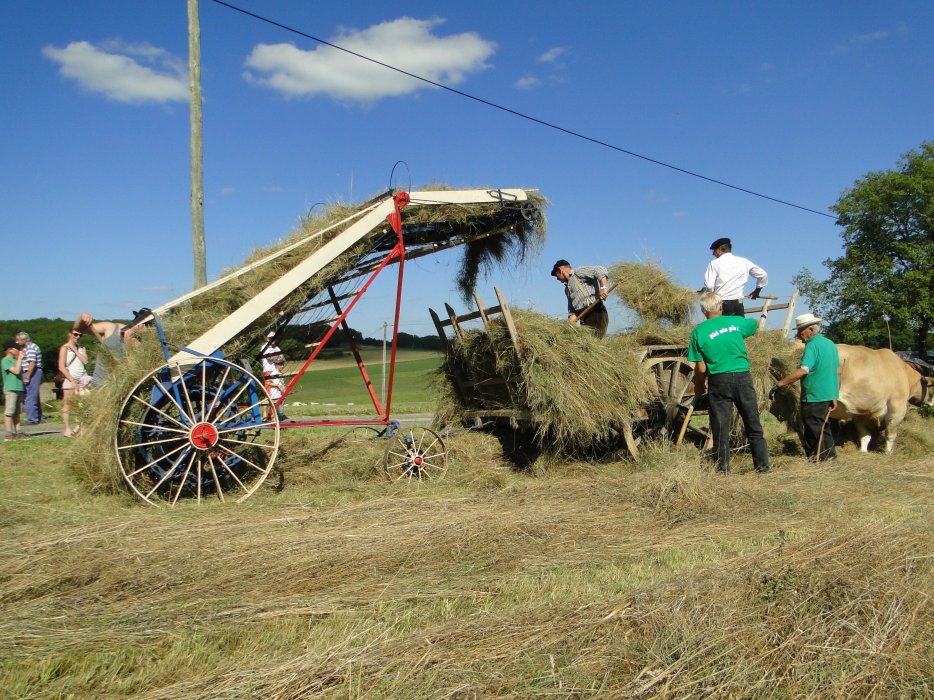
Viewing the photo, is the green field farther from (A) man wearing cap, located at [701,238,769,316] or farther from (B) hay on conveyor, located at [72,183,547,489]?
(A) man wearing cap, located at [701,238,769,316]

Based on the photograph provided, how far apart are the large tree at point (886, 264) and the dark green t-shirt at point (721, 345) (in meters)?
29.1

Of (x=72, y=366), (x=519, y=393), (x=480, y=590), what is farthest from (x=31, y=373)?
(x=480, y=590)

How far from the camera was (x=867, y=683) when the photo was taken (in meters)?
2.34

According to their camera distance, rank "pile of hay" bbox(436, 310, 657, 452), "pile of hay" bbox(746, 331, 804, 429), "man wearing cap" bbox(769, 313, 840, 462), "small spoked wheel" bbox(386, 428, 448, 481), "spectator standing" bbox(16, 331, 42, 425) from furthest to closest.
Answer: "spectator standing" bbox(16, 331, 42, 425) → "pile of hay" bbox(746, 331, 804, 429) → "man wearing cap" bbox(769, 313, 840, 462) → "small spoked wheel" bbox(386, 428, 448, 481) → "pile of hay" bbox(436, 310, 657, 452)

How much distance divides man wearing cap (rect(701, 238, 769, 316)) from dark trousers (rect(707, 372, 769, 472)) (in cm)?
106

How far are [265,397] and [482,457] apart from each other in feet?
7.46

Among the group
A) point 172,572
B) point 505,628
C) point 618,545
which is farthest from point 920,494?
point 172,572

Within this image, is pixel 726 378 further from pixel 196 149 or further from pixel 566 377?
pixel 196 149

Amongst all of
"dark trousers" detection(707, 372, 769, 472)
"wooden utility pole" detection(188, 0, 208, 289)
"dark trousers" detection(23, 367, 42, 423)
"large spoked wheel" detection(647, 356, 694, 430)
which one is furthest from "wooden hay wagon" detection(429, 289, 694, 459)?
A: "dark trousers" detection(23, 367, 42, 423)

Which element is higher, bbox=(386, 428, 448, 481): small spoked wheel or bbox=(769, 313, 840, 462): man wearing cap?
bbox=(769, 313, 840, 462): man wearing cap

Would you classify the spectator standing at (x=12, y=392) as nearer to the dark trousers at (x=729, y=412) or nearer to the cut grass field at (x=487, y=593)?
the cut grass field at (x=487, y=593)


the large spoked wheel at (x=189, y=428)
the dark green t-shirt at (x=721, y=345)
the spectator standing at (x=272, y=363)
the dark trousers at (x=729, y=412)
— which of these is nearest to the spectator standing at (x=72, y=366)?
the spectator standing at (x=272, y=363)

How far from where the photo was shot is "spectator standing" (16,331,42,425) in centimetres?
1140

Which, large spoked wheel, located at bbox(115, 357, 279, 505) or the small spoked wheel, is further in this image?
the small spoked wheel
